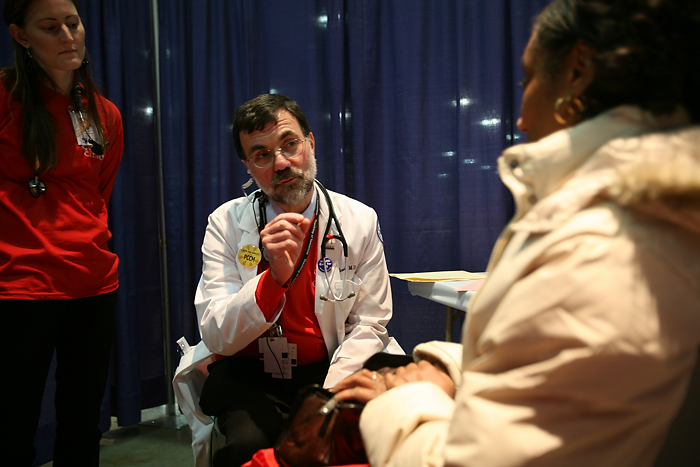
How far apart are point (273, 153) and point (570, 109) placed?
1.21 meters

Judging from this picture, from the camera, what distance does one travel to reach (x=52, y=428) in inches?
95.7

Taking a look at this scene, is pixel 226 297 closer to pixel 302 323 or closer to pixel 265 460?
pixel 302 323

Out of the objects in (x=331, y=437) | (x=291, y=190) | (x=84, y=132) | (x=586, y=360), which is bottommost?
(x=331, y=437)

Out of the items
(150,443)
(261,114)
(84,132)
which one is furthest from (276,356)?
(150,443)

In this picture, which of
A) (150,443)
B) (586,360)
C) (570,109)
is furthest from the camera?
(150,443)

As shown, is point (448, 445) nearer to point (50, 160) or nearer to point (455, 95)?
point (50, 160)

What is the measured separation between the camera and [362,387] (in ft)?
2.93

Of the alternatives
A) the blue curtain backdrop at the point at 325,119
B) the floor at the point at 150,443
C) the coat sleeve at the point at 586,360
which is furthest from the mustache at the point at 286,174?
the floor at the point at 150,443

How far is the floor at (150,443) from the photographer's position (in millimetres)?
2333

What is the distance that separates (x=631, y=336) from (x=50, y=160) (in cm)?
173

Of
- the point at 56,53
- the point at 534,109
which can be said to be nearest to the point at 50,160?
the point at 56,53

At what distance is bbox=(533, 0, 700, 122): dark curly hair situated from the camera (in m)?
0.55

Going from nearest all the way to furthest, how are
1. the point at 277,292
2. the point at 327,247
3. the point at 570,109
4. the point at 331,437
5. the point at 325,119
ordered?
the point at 570,109, the point at 331,437, the point at 277,292, the point at 327,247, the point at 325,119

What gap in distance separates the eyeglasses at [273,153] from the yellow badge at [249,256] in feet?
1.02
